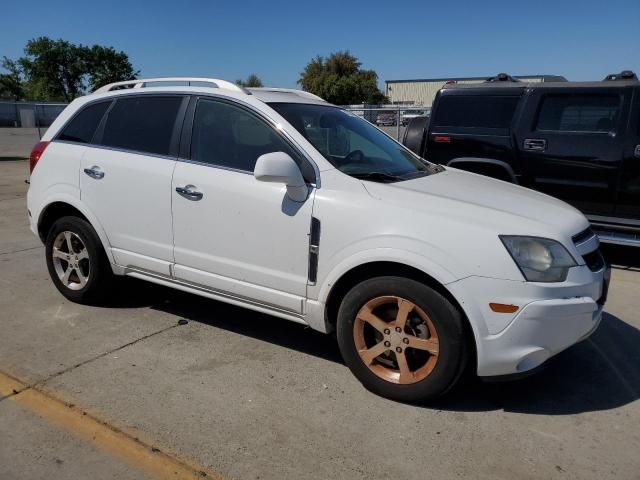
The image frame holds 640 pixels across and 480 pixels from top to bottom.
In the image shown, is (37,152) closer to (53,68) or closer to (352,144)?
(352,144)

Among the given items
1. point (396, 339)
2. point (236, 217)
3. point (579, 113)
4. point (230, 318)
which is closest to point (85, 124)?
point (236, 217)

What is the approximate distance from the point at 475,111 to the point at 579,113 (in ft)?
3.80

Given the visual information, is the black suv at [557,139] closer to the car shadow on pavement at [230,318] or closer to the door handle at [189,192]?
the car shadow on pavement at [230,318]

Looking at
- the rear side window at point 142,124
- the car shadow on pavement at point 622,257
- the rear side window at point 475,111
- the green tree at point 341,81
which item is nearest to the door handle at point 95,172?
the rear side window at point 142,124

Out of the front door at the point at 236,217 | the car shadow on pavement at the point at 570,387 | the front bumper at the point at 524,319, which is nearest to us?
the front bumper at the point at 524,319

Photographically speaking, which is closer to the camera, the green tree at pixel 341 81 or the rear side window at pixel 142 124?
the rear side window at pixel 142 124

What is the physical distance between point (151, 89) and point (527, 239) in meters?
2.95

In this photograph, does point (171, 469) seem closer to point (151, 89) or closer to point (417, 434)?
point (417, 434)

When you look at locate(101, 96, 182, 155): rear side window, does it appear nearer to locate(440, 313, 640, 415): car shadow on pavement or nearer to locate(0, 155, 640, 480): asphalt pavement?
locate(0, 155, 640, 480): asphalt pavement

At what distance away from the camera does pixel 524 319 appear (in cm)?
285

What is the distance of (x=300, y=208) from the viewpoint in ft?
11.0

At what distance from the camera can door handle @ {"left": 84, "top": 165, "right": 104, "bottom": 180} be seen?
4.22 m

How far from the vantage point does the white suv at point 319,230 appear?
293 cm

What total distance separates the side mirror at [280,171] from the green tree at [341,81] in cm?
7155
